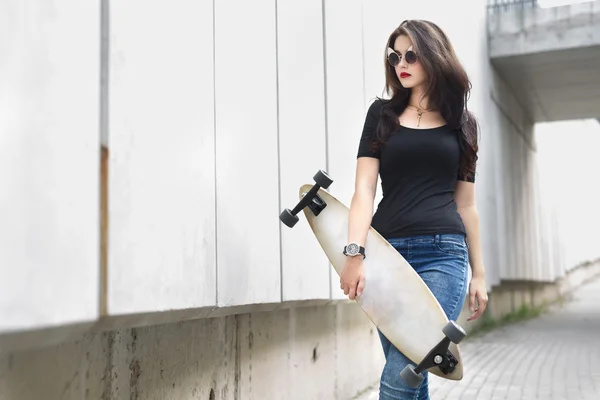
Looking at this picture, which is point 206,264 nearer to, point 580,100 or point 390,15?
point 390,15

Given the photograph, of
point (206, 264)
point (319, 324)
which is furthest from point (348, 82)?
point (206, 264)

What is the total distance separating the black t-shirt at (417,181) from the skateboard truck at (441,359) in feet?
1.32

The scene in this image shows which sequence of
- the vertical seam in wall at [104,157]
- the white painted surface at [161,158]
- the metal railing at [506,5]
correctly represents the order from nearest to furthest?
the vertical seam in wall at [104,157], the white painted surface at [161,158], the metal railing at [506,5]

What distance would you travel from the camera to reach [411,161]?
2838mm

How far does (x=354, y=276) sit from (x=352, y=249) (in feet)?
0.33

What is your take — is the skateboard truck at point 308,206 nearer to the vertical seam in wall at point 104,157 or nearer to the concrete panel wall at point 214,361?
the concrete panel wall at point 214,361

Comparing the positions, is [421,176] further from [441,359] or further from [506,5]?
[506,5]

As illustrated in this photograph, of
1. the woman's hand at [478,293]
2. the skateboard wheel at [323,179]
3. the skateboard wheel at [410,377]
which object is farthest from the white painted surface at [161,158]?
the woman's hand at [478,293]

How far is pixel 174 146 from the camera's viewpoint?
270 cm

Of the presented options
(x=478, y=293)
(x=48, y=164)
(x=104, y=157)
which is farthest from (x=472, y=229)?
(x=48, y=164)

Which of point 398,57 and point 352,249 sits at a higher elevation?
point 398,57

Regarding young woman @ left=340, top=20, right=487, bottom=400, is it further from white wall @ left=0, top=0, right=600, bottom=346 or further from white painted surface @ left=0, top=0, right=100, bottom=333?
white painted surface @ left=0, top=0, right=100, bottom=333

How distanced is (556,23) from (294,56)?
26.7ft

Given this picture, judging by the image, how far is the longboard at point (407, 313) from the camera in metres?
2.59
